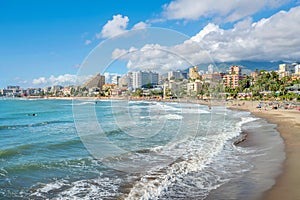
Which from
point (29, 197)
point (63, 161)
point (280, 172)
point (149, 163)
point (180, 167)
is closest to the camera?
point (29, 197)

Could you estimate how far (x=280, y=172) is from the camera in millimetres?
8883

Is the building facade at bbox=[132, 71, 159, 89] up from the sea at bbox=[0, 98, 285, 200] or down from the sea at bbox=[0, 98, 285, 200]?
up

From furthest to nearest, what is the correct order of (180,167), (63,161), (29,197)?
(63,161) → (180,167) → (29,197)

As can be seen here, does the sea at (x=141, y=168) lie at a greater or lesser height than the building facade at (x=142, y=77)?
lesser

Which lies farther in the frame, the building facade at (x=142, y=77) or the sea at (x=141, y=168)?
the building facade at (x=142, y=77)

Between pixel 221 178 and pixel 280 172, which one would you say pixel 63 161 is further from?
pixel 280 172

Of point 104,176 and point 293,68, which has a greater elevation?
point 293,68

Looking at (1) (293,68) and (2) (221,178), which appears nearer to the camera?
(2) (221,178)

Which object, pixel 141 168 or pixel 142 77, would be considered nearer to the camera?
pixel 142 77

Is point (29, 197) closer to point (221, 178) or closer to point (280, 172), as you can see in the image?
point (221, 178)

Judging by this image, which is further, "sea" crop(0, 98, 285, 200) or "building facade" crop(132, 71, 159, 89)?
"building facade" crop(132, 71, 159, 89)

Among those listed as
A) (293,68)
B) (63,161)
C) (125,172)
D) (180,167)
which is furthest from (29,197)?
(293,68)

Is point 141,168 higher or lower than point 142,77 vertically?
lower

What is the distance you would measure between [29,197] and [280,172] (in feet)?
25.8
